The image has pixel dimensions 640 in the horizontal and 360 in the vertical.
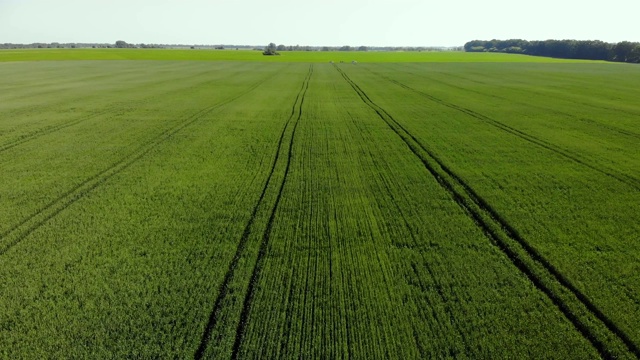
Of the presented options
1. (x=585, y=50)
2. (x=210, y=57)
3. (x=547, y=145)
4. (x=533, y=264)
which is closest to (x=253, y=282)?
(x=533, y=264)

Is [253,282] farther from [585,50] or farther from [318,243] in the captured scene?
[585,50]

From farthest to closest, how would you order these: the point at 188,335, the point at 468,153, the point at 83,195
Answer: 1. the point at 468,153
2. the point at 83,195
3. the point at 188,335

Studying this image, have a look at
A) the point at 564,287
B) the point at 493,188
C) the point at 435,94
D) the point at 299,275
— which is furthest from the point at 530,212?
the point at 435,94

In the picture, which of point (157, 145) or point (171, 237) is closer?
point (171, 237)

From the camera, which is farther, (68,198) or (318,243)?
(68,198)

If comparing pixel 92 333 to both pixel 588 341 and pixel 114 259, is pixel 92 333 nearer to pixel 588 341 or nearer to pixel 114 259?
pixel 114 259

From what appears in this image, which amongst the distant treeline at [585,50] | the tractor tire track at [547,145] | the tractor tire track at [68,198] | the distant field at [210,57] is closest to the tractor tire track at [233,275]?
the tractor tire track at [68,198]
